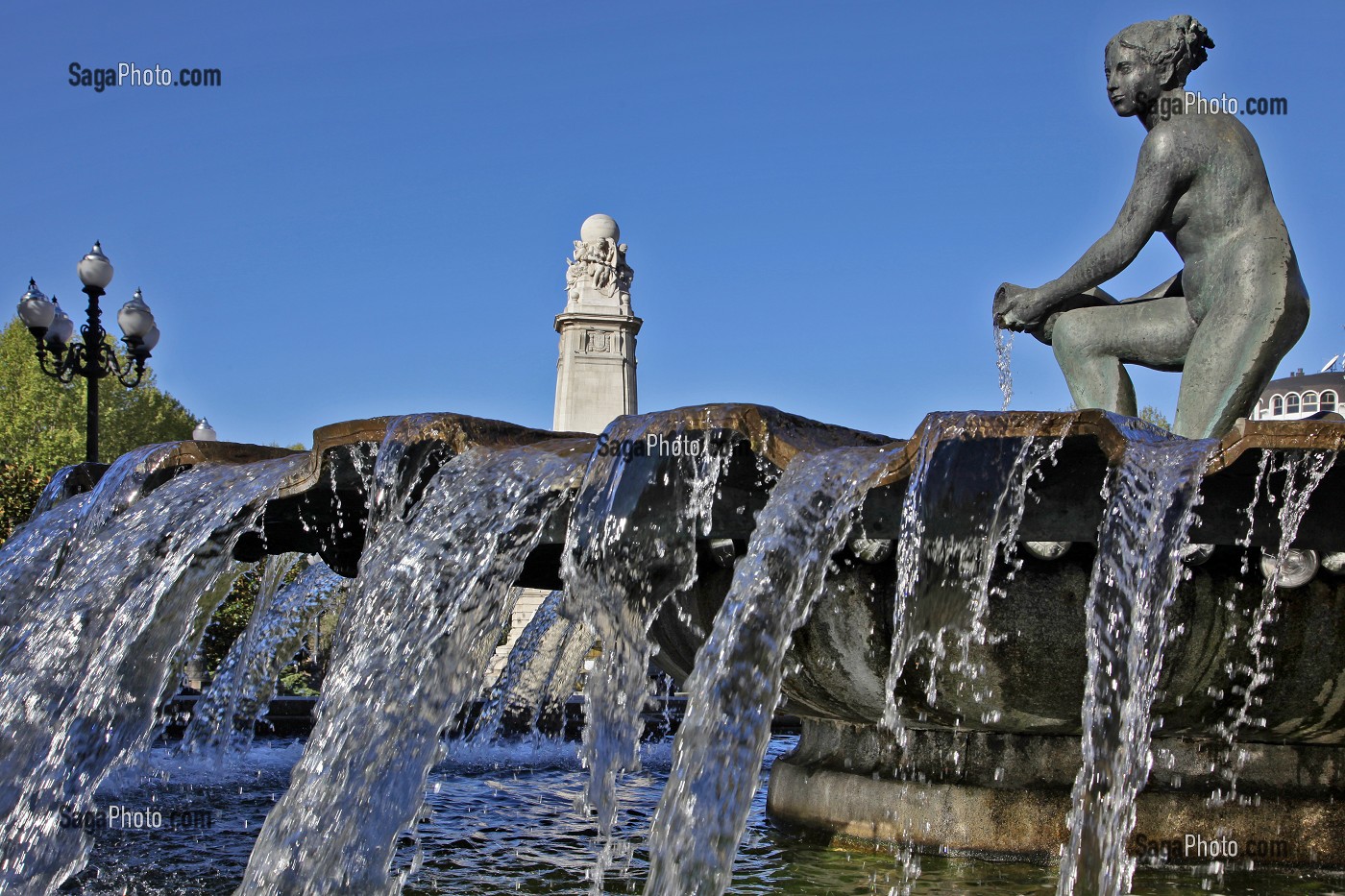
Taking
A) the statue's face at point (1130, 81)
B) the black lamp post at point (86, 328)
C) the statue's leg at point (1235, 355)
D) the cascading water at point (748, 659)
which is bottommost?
the cascading water at point (748, 659)

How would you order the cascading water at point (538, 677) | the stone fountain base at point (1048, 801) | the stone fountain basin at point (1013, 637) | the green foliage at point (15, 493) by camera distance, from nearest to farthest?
the stone fountain basin at point (1013, 637) → the stone fountain base at point (1048, 801) → the cascading water at point (538, 677) → the green foliage at point (15, 493)

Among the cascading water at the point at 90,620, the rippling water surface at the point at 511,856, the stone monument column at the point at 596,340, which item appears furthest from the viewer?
the stone monument column at the point at 596,340

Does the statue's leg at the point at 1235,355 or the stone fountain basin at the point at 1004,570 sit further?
the statue's leg at the point at 1235,355

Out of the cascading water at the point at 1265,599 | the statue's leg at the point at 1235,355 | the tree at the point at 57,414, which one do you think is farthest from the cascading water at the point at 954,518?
the tree at the point at 57,414

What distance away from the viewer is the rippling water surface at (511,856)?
446 centimetres

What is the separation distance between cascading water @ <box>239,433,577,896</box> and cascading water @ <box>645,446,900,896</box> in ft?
2.55

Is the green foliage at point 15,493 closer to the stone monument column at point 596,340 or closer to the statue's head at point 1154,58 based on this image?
the stone monument column at point 596,340

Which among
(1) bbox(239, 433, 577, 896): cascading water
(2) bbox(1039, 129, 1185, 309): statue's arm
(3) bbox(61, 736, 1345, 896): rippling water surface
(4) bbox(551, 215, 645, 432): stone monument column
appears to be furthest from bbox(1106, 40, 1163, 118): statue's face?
(4) bbox(551, 215, 645, 432): stone monument column

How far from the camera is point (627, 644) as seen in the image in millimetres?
4773

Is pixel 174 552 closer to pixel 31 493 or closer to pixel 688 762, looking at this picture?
pixel 688 762

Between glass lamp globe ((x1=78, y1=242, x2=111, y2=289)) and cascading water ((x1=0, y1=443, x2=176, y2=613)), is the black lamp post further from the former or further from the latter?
cascading water ((x1=0, y1=443, x2=176, y2=613))

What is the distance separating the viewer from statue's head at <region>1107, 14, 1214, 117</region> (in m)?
5.39

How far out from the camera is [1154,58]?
5402mm

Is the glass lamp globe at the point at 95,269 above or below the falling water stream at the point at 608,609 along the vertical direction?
above
